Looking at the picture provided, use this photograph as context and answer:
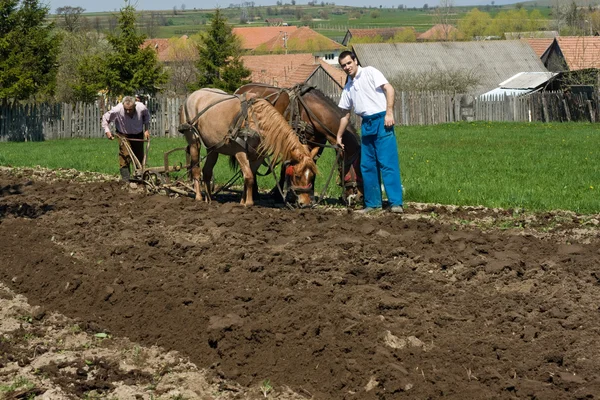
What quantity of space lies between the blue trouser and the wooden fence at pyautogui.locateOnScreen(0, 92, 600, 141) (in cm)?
2281

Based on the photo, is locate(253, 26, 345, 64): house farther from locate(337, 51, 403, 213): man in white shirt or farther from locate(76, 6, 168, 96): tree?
locate(337, 51, 403, 213): man in white shirt

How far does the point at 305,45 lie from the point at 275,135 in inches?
4117

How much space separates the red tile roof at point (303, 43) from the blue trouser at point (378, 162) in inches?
3954

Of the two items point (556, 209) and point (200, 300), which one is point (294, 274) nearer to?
point (200, 300)

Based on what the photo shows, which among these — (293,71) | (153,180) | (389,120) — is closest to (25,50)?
(153,180)

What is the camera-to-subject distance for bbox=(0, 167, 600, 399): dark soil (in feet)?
17.8

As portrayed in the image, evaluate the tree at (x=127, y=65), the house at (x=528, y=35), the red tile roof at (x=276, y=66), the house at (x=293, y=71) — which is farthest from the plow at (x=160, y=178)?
the house at (x=528, y=35)

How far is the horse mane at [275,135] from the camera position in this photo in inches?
429

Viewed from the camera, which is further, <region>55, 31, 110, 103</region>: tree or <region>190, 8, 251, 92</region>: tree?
<region>55, 31, 110, 103</region>: tree

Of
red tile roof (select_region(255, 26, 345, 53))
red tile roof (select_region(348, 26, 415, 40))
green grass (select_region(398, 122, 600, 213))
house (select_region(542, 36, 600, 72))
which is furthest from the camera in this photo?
red tile roof (select_region(348, 26, 415, 40))

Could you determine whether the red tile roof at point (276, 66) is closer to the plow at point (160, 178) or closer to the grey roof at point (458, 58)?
the grey roof at point (458, 58)

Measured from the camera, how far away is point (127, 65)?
34625 millimetres

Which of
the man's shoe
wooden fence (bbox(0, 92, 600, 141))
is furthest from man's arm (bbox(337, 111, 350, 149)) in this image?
wooden fence (bbox(0, 92, 600, 141))

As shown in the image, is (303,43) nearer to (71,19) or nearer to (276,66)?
(276,66)
